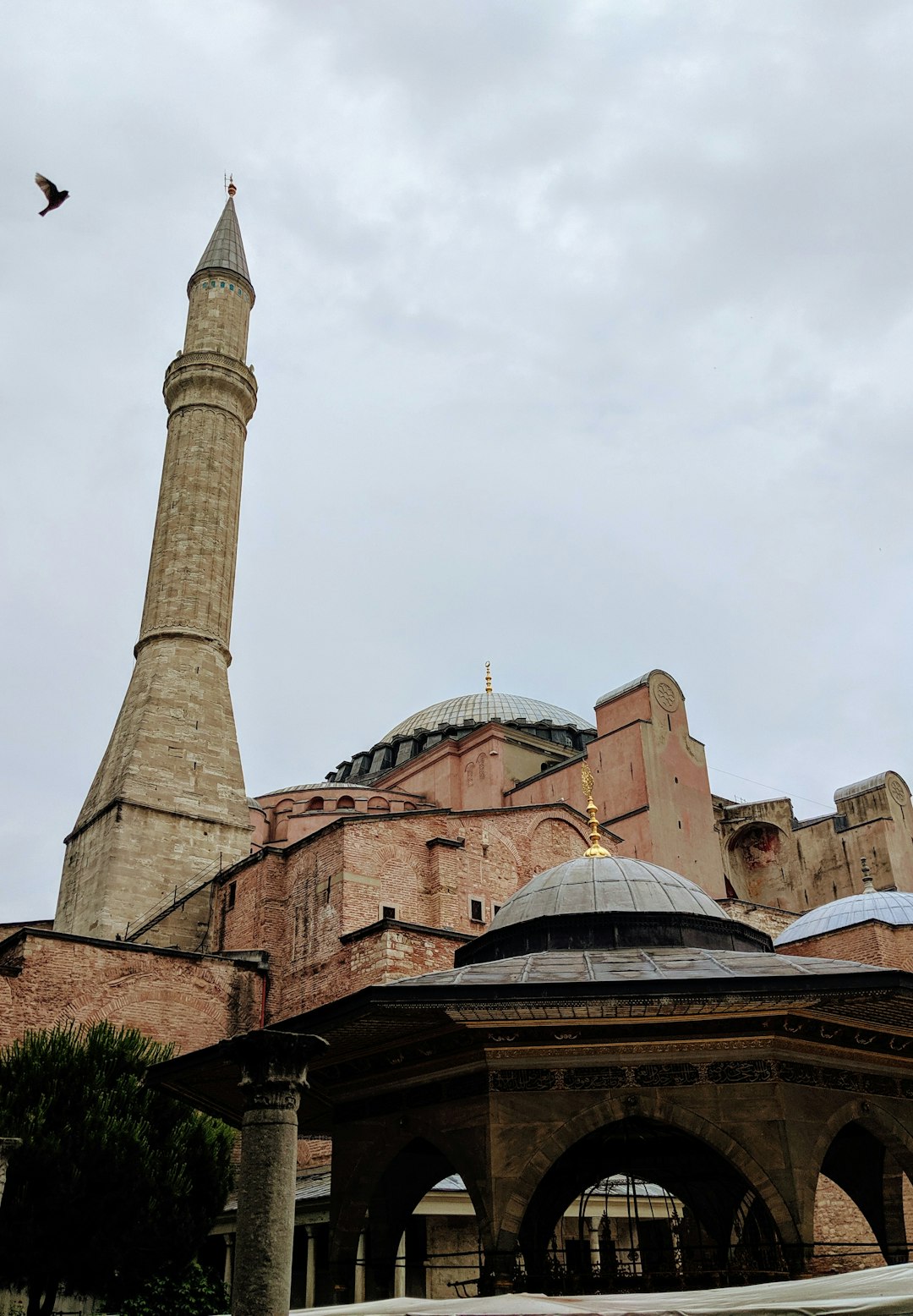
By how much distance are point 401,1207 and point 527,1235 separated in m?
0.90

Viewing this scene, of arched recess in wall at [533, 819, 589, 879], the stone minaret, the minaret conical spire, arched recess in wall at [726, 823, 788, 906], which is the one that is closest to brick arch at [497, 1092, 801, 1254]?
arched recess in wall at [533, 819, 589, 879]

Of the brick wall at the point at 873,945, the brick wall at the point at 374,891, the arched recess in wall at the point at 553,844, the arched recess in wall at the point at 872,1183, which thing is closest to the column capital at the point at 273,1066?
the arched recess in wall at the point at 872,1183

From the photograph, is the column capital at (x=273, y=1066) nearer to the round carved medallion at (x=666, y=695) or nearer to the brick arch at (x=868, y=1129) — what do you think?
the brick arch at (x=868, y=1129)

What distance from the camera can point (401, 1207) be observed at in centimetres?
818

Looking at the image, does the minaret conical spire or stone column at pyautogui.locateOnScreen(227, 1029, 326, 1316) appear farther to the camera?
the minaret conical spire

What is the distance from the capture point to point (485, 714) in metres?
35.0

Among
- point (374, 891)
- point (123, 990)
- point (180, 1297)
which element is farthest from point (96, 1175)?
point (374, 891)

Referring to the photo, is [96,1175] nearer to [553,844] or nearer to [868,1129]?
[868,1129]

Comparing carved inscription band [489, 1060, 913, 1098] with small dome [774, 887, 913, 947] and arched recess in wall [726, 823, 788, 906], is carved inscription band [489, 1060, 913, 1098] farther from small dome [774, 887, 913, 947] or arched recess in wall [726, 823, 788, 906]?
arched recess in wall [726, 823, 788, 906]

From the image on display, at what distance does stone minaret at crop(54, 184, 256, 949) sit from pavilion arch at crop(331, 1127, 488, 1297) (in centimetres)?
1333

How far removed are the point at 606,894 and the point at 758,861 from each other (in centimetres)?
2174

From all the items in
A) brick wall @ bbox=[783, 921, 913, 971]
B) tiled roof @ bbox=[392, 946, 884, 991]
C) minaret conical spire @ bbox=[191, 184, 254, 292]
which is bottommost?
tiled roof @ bbox=[392, 946, 884, 991]

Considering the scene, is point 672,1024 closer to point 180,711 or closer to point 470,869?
point 470,869

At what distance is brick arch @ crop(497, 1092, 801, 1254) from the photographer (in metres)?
6.35
